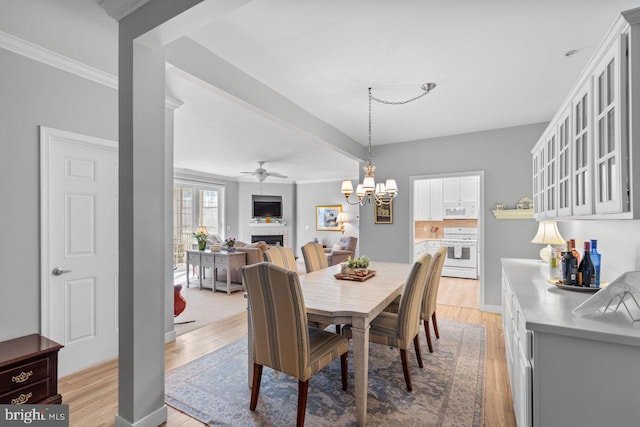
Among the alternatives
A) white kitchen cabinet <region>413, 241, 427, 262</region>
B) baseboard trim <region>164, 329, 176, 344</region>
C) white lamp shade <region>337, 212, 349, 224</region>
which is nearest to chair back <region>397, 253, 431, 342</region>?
baseboard trim <region>164, 329, 176, 344</region>

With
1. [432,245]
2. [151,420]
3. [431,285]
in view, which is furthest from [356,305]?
[432,245]

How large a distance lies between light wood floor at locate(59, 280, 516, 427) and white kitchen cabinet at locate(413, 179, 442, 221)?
3.31 m

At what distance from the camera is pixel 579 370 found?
1312mm

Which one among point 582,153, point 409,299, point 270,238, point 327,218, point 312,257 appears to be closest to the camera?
point 582,153

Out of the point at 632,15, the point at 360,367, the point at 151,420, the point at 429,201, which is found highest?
the point at 632,15

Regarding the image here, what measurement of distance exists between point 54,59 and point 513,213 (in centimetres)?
514

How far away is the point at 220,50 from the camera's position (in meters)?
2.37

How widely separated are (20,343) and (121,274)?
102 cm

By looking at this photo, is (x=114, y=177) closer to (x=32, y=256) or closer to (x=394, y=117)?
(x=32, y=256)

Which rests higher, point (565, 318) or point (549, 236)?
point (549, 236)

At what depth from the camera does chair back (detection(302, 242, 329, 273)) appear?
3.61m

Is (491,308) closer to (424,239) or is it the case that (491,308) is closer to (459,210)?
(459,210)

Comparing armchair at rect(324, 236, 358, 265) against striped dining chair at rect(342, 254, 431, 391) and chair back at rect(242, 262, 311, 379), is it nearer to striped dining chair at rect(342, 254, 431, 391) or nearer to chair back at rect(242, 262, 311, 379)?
striped dining chair at rect(342, 254, 431, 391)

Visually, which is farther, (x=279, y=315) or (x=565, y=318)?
(x=279, y=315)
